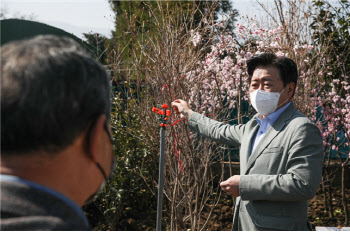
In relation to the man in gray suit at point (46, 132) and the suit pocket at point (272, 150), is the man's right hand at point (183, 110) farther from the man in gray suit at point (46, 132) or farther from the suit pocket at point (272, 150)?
the man in gray suit at point (46, 132)

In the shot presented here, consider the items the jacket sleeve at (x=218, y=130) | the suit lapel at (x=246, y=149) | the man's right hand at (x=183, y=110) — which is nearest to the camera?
the suit lapel at (x=246, y=149)

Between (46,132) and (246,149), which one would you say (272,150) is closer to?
(246,149)

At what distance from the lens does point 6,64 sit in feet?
2.48

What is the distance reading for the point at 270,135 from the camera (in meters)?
Answer: 2.30

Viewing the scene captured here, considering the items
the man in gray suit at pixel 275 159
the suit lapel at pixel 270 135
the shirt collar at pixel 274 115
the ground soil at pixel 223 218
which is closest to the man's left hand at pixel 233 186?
the man in gray suit at pixel 275 159

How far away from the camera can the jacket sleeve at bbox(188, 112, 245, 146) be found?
105 inches

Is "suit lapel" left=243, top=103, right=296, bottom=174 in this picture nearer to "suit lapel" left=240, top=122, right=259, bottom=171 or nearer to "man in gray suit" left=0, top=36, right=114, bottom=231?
"suit lapel" left=240, top=122, right=259, bottom=171

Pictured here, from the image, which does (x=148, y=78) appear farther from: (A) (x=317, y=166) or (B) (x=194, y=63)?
(A) (x=317, y=166)

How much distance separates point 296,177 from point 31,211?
1685 millimetres

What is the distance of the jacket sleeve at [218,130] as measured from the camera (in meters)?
2.68

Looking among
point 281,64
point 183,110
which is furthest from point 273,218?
point 183,110

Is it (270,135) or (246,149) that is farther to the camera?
(246,149)

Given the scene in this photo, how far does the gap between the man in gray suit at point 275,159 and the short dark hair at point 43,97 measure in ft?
5.15

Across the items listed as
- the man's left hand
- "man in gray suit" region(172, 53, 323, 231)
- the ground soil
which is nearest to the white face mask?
"man in gray suit" region(172, 53, 323, 231)
